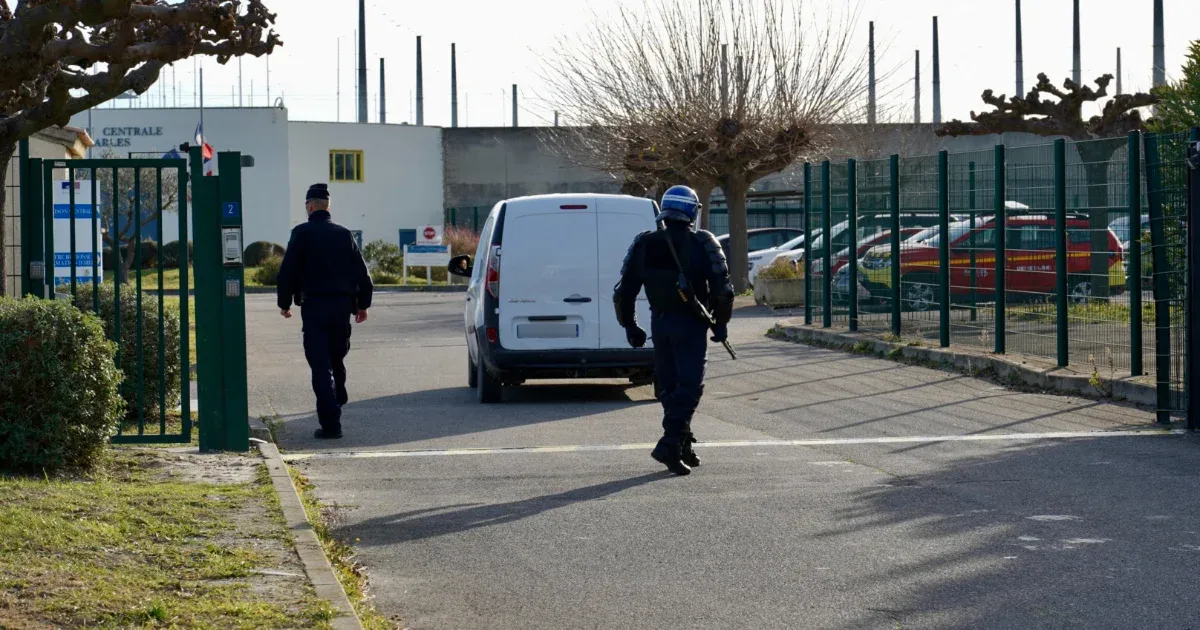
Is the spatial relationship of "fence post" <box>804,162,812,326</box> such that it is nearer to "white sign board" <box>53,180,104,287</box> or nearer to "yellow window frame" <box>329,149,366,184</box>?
"white sign board" <box>53,180,104,287</box>

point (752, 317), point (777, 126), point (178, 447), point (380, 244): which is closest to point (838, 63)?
point (777, 126)

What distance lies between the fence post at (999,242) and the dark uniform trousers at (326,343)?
7026mm

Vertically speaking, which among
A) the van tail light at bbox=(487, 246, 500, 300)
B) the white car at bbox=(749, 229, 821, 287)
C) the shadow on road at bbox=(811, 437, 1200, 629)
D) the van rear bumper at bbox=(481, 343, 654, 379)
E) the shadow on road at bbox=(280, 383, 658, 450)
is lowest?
the shadow on road at bbox=(811, 437, 1200, 629)

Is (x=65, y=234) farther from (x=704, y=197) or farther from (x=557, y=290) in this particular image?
(x=704, y=197)

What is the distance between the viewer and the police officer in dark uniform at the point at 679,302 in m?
9.14

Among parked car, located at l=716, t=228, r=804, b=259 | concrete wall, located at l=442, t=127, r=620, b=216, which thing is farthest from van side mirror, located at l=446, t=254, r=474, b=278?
concrete wall, located at l=442, t=127, r=620, b=216

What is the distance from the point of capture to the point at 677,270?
365 inches

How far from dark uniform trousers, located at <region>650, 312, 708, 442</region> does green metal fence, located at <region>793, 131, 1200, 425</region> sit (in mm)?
3833

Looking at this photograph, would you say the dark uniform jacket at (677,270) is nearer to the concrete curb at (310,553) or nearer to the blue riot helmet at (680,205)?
the blue riot helmet at (680,205)

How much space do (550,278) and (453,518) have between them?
213 inches

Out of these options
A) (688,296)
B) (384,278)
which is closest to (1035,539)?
(688,296)

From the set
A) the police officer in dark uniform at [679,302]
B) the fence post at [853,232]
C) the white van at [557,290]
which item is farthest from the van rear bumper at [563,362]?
the fence post at [853,232]

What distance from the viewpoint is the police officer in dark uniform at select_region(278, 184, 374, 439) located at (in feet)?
36.0

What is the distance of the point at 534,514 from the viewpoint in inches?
311
